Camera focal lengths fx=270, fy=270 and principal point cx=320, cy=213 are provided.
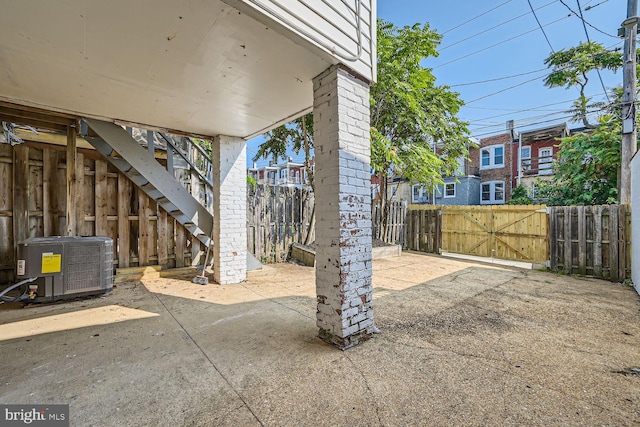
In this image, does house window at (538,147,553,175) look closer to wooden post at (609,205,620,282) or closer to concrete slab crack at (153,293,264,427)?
wooden post at (609,205,620,282)

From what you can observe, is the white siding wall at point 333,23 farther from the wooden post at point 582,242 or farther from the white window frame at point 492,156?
the white window frame at point 492,156

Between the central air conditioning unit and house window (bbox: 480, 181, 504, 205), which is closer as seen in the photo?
the central air conditioning unit

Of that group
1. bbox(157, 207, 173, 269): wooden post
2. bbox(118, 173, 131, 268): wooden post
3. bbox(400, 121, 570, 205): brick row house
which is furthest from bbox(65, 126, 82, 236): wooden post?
bbox(400, 121, 570, 205): brick row house

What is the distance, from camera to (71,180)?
13.8ft

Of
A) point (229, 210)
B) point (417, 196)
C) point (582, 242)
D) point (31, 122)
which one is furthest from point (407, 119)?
point (417, 196)

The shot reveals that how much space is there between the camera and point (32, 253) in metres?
3.46

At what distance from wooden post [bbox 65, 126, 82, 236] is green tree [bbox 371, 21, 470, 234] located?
5.35 metres

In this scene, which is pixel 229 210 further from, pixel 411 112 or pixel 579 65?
pixel 579 65

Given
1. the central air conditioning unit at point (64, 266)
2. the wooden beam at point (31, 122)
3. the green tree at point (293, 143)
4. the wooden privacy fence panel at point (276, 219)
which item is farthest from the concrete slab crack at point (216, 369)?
the green tree at point (293, 143)

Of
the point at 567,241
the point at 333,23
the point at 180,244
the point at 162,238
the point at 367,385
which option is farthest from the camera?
the point at 567,241

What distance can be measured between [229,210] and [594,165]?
10.5m

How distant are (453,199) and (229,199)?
16389 millimetres

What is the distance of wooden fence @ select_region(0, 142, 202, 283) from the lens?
4.17m

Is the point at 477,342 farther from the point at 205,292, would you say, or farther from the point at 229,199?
the point at 229,199
